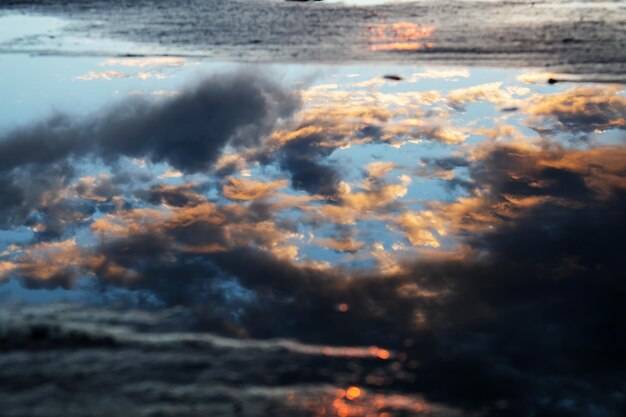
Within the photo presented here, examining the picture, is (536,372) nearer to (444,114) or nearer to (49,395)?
(49,395)

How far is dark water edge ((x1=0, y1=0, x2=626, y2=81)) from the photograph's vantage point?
42.7 feet

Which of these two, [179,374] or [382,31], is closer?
[179,374]

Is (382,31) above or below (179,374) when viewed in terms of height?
above

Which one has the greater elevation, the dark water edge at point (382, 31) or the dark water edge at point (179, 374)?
the dark water edge at point (382, 31)

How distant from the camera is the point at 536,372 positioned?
425 cm

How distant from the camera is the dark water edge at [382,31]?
13000 millimetres

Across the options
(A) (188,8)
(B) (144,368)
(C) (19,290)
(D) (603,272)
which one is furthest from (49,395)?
(A) (188,8)

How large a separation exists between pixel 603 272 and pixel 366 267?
1987 mm

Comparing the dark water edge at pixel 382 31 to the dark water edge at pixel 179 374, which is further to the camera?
the dark water edge at pixel 382 31

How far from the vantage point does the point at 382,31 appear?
15.9 m

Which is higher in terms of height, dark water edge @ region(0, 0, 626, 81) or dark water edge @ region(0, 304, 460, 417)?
dark water edge @ region(0, 0, 626, 81)

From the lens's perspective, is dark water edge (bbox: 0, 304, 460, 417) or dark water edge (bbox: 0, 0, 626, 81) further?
dark water edge (bbox: 0, 0, 626, 81)

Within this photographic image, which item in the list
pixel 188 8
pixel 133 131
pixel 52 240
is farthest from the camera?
pixel 188 8

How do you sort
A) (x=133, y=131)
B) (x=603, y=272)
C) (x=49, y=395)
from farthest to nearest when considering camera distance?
1. (x=133, y=131)
2. (x=603, y=272)
3. (x=49, y=395)
